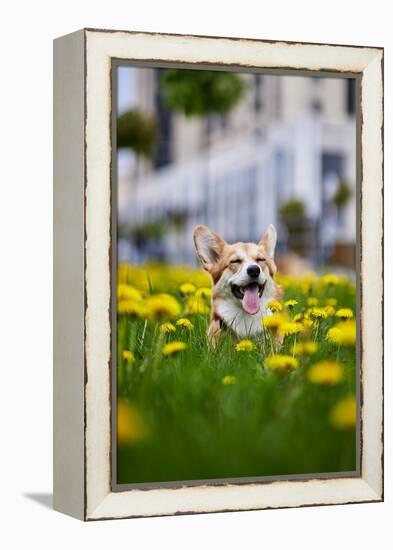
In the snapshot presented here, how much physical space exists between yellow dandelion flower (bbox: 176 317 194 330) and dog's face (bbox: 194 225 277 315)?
8.5 inches

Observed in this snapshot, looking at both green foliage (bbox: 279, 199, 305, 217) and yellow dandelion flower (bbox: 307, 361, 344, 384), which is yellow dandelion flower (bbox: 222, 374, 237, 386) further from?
green foliage (bbox: 279, 199, 305, 217)

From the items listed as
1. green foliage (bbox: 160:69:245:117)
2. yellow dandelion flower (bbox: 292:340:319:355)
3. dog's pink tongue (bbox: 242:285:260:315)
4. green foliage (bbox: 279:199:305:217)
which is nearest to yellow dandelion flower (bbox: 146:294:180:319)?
dog's pink tongue (bbox: 242:285:260:315)

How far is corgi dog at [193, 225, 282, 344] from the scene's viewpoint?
6234 millimetres

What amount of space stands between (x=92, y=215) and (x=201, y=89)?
1.54 metres

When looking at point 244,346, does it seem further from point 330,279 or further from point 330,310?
point 330,279

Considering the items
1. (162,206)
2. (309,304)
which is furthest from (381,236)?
(162,206)

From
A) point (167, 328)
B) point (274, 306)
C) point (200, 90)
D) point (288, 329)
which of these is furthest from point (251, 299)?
point (200, 90)

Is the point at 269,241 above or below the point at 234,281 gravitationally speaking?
above

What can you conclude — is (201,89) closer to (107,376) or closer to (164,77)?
(164,77)

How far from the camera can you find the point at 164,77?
6195 mm

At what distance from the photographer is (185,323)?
242 inches

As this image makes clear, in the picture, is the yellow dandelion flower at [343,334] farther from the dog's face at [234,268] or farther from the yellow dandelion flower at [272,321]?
the dog's face at [234,268]

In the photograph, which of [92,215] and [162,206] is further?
[162,206]

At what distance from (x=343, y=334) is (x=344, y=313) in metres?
0.12
